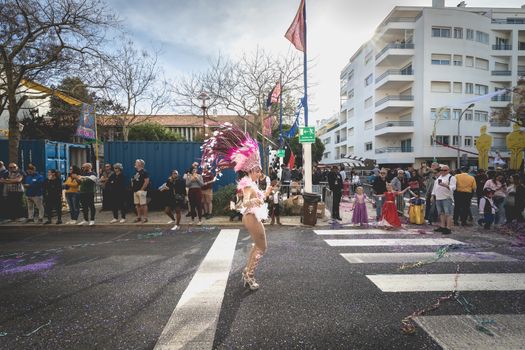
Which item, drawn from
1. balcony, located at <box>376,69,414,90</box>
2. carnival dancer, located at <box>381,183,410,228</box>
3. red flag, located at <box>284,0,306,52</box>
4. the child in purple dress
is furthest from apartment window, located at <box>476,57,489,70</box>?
the child in purple dress

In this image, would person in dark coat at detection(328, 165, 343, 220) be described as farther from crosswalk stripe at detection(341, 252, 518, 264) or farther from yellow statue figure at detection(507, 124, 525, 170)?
yellow statue figure at detection(507, 124, 525, 170)

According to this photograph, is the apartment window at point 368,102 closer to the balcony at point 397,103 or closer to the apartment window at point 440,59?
the balcony at point 397,103

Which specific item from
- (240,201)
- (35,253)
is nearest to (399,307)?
(240,201)

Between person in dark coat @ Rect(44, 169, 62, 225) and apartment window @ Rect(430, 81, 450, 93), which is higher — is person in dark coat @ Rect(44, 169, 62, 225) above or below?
below

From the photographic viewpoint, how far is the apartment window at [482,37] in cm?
3409

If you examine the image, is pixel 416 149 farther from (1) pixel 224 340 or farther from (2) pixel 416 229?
(1) pixel 224 340

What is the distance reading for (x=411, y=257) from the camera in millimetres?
5738

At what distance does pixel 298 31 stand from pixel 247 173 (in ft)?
26.6

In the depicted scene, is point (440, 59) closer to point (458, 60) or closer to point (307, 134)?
point (458, 60)

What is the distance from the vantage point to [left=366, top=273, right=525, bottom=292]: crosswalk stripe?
13.7ft

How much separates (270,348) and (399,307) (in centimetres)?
183

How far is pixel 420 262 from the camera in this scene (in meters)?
5.39

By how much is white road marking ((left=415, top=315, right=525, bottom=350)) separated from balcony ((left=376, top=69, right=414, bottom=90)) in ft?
118

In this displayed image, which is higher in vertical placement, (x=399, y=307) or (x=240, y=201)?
(x=240, y=201)
